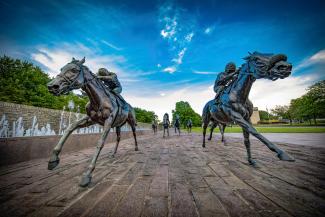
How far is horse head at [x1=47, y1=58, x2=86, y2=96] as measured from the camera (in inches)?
100

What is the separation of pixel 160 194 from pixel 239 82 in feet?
10.6

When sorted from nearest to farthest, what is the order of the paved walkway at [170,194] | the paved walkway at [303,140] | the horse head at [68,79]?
the paved walkway at [170,194]
the horse head at [68,79]
the paved walkway at [303,140]

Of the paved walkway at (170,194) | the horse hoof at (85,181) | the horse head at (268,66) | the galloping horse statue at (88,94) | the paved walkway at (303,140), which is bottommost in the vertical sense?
the paved walkway at (303,140)

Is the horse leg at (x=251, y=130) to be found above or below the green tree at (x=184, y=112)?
below

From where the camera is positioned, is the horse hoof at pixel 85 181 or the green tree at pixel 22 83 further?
the green tree at pixel 22 83

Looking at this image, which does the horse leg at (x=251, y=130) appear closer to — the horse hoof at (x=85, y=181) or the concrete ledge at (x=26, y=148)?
the horse hoof at (x=85, y=181)

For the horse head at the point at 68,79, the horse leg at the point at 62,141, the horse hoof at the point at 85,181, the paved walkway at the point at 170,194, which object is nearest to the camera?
the paved walkway at the point at 170,194

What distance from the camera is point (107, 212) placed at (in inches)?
57.4

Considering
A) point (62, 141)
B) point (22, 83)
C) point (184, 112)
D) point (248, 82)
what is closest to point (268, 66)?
point (248, 82)

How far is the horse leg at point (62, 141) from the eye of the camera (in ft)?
9.47

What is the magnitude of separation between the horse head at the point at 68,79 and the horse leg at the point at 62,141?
2.92 feet

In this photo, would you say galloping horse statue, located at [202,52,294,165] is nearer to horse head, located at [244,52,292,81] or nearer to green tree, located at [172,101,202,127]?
horse head, located at [244,52,292,81]

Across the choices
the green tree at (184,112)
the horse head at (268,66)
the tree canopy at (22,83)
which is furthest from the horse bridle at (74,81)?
the green tree at (184,112)

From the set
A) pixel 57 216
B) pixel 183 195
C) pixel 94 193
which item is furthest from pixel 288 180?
pixel 57 216
